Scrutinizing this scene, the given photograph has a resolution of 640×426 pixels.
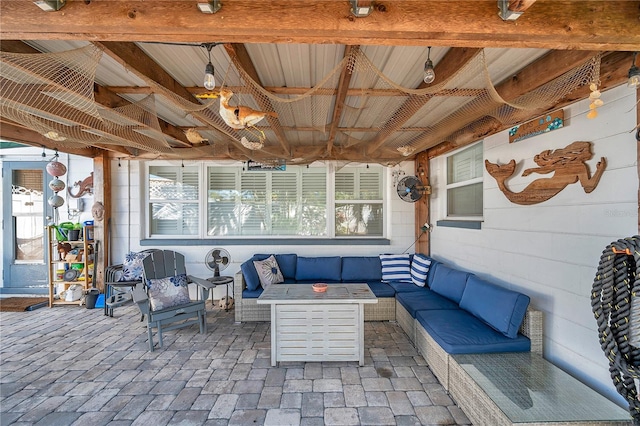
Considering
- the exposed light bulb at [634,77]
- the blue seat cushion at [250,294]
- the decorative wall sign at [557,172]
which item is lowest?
the blue seat cushion at [250,294]

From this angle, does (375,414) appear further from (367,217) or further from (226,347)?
(367,217)

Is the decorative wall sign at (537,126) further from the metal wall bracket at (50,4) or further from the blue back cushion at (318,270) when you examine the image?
the metal wall bracket at (50,4)

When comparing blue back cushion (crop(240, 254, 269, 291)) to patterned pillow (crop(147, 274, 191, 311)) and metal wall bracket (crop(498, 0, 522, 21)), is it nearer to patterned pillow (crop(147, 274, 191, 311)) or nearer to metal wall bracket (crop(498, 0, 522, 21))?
patterned pillow (crop(147, 274, 191, 311))

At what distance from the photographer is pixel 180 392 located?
241cm

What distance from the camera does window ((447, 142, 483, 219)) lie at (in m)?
3.64

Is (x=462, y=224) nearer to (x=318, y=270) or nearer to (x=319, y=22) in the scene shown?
(x=318, y=270)

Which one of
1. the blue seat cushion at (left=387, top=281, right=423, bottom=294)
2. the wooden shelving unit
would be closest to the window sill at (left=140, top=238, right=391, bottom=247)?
the wooden shelving unit

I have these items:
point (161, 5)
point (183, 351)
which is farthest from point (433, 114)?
point (183, 351)

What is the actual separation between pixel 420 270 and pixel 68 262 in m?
5.81

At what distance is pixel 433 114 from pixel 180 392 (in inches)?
151

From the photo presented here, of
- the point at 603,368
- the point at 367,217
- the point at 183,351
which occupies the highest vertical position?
the point at 367,217

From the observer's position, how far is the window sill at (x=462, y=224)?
11.5 feet

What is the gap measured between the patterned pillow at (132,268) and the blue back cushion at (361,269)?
3227 mm

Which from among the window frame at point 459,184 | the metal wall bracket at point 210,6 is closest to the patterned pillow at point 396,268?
the window frame at point 459,184
